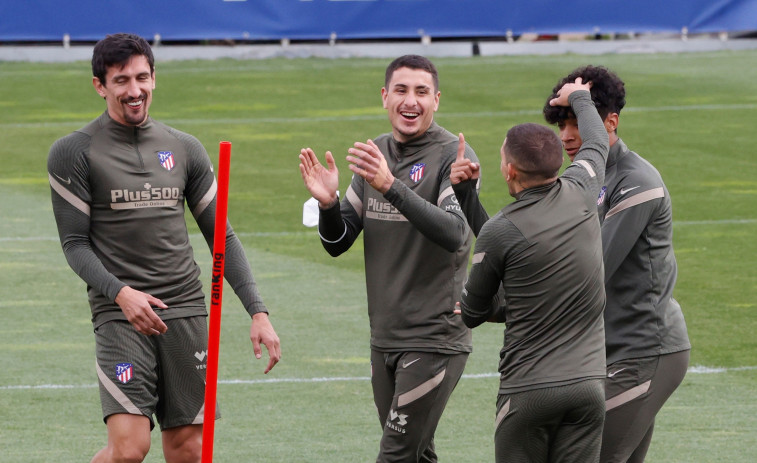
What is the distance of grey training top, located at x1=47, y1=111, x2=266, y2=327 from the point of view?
5660mm

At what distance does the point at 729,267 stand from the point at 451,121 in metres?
8.04

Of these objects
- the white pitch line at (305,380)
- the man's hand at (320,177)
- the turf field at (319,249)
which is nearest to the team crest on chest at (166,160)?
the man's hand at (320,177)

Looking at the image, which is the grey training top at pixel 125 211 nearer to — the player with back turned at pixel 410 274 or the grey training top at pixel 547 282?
the player with back turned at pixel 410 274

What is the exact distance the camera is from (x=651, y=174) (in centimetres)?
537

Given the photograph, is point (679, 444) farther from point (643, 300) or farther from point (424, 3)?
point (424, 3)

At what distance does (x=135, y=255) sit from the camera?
575 centimetres

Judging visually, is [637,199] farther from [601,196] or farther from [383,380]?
[383,380]

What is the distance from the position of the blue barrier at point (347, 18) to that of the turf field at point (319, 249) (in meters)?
0.85

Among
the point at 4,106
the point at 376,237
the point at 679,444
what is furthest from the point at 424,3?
the point at 376,237

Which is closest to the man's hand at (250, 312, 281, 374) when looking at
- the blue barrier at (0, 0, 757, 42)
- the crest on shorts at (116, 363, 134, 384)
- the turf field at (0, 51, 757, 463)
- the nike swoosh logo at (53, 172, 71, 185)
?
the crest on shorts at (116, 363, 134, 384)

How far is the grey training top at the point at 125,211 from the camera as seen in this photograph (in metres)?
5.66

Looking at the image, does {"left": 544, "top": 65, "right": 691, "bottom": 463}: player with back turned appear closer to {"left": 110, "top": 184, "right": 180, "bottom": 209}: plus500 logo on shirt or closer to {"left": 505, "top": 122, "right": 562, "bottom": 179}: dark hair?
{"left": 505, "top": 122, "right": 562, "bottom": 179}: dark hair

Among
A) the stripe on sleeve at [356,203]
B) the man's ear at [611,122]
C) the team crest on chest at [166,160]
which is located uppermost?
the man's ear at [611,122]

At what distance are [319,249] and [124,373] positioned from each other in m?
8.04
